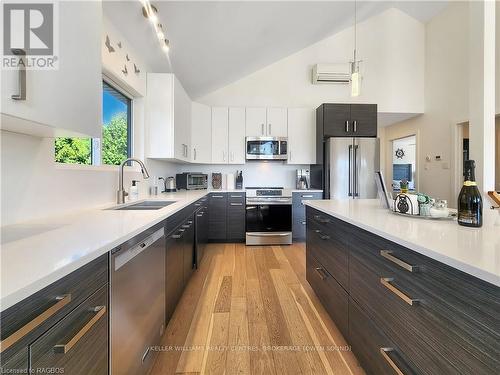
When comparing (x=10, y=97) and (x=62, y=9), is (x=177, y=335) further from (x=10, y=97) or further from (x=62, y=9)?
(x=62, y=9)

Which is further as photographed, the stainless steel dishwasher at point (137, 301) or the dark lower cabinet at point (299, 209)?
the dark lower cabinet at point (299, 209)

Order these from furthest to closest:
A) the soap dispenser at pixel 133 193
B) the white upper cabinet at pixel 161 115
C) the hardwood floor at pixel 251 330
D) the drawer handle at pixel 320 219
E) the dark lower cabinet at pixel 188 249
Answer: the white upper cabinet at pixel 161 115 → the soap dispenser at pixel 133 193 → the dark lower cabinet at pixel 188 249 → the drawer handle at pixel 320 219 → the hardwood floor at pixel 251 330

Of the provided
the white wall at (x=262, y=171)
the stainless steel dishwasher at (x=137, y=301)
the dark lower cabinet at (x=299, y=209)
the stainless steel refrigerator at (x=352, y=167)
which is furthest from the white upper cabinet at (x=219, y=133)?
the stainless steel dishwasher at (x=137, y=301)

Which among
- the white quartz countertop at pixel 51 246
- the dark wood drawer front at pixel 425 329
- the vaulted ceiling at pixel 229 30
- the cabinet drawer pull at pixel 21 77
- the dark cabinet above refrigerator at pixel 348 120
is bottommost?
the dark wood drawer front at pixel 425 329

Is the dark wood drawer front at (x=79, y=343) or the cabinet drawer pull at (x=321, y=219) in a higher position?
the cabinet drawer pull at (x=321, y=219)

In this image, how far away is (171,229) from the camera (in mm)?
1786

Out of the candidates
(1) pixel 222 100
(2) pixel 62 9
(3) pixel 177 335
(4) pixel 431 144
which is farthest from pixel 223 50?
(4) pixel 431 144

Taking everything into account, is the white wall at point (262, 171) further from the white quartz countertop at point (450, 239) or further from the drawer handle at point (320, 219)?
the white quartz countertop at point (450, 239)

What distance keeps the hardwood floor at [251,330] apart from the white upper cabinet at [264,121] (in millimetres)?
2393

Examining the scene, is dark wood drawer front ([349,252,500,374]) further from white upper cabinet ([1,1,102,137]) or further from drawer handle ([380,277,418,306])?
white upper cabinet ([1,1,102,137])

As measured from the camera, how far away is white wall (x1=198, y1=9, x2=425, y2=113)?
457 centimetres

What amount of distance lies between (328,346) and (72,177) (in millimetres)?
2041

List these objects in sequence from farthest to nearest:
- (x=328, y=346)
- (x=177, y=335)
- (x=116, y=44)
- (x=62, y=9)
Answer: (x=116, y=44) → (x=177, y=335) → (x=328, y=346) → (x=62, y=9)

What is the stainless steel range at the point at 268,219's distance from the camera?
3928 mm
